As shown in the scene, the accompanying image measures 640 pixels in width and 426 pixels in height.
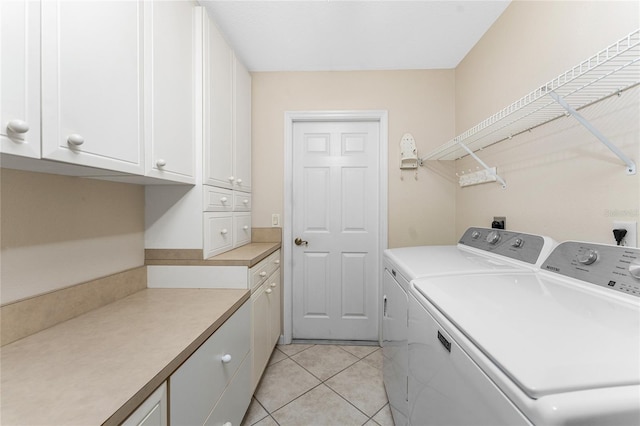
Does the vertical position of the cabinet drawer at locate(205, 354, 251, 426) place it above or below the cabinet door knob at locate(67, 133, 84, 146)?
below

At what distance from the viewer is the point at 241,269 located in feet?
4.70

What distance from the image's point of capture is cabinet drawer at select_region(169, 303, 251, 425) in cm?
78

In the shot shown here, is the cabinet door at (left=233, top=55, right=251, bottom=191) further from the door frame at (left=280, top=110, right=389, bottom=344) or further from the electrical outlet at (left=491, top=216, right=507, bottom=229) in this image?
the electrical outlet at (left=491, top=216, right=507, bottom=229)

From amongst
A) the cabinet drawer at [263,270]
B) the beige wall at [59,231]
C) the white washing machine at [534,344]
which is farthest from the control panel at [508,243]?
the beige wall at [59,231]

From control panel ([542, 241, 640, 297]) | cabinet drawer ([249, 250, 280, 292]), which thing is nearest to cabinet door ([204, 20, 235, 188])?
cabinet drawer ([249, 250, 280, 292])

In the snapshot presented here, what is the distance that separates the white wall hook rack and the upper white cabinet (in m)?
1.54

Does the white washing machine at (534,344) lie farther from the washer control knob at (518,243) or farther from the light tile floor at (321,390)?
the light tile floor at (321,390)

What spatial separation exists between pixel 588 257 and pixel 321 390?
5.41 feet

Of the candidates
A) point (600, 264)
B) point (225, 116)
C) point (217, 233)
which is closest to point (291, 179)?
point (225, 116)

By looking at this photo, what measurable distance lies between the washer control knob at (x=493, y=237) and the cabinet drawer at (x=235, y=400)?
1524 millimetres

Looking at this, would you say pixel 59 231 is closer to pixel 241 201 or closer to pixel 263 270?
pixel 263 270

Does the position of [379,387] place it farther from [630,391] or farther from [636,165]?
[636,165]

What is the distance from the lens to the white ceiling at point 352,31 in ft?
5.17

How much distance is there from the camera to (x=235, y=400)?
1.24 m
